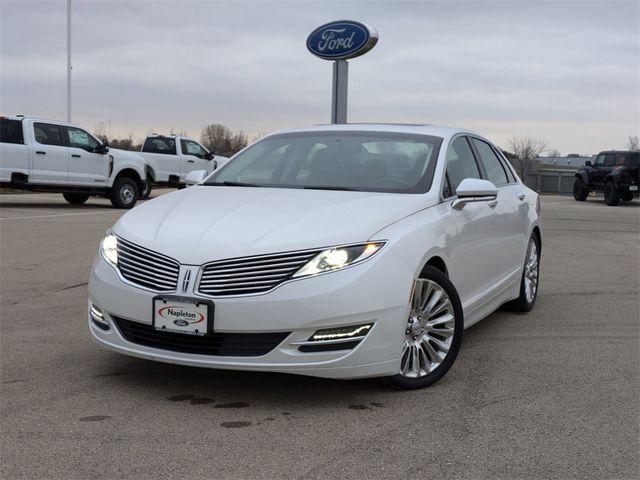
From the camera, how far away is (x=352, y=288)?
3.85 metres

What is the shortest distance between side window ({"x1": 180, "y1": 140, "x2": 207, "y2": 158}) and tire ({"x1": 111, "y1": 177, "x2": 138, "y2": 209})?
468cm

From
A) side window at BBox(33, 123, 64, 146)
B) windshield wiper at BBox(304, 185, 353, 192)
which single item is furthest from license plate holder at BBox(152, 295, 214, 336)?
side window at BBox(33, 123, 64, 146)

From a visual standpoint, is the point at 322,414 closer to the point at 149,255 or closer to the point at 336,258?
the point at 336,258

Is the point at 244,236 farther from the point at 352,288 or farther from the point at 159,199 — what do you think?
the point at 159,199

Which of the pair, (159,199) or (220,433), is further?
(159,199)

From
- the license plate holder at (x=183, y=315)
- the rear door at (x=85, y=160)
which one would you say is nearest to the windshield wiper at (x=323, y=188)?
the license plate holder at (x=183, y=315)

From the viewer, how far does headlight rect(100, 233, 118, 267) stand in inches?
168

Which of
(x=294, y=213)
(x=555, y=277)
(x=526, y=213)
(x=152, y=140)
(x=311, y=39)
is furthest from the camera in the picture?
(x=152, y=140)

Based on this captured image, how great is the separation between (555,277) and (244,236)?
19.5 ft

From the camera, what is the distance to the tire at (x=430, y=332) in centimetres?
430

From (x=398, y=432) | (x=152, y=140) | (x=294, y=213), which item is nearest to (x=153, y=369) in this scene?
(x=294, y=213)

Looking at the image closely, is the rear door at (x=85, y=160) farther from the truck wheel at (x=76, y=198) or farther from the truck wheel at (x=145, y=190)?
the truck wheel at (x=76, y=198)

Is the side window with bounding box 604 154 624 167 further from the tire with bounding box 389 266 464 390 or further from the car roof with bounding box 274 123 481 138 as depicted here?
the tire with bounding box 389 266 464 390

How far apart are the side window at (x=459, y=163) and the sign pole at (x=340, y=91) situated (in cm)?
949
